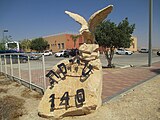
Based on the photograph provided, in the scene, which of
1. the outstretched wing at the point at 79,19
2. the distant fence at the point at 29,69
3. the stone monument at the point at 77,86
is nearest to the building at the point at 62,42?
the distant fence at the point at 29,69

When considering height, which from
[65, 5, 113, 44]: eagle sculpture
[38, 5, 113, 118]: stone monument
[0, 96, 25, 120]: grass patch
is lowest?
[0, 96, 25, 120]: grass patch

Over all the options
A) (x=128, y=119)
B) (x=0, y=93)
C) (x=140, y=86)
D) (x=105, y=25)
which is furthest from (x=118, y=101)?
(x=105, y=25)

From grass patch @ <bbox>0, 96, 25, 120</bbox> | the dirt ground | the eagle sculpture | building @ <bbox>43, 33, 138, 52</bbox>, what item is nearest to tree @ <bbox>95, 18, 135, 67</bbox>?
the dirt ground

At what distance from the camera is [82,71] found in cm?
500

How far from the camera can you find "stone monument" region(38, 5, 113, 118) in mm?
4477

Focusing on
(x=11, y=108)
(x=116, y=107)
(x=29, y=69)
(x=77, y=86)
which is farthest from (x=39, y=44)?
(x=116, y=107)

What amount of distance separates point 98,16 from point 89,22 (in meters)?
0.36

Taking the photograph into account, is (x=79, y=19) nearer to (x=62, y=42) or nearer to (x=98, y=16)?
(x=98, y=16)

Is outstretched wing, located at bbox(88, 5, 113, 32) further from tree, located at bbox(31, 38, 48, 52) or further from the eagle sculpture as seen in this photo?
tree, located at bbox(31, 38, 48, 52)

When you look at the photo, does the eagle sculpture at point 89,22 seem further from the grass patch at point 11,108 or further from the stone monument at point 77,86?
the grass patch at point 11,108

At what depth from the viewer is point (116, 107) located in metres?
4.85

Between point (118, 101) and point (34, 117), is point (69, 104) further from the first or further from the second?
point (118, 101)

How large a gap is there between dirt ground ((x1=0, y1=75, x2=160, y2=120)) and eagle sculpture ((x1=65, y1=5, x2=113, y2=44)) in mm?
2173

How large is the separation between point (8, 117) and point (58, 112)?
1281 millimetres
